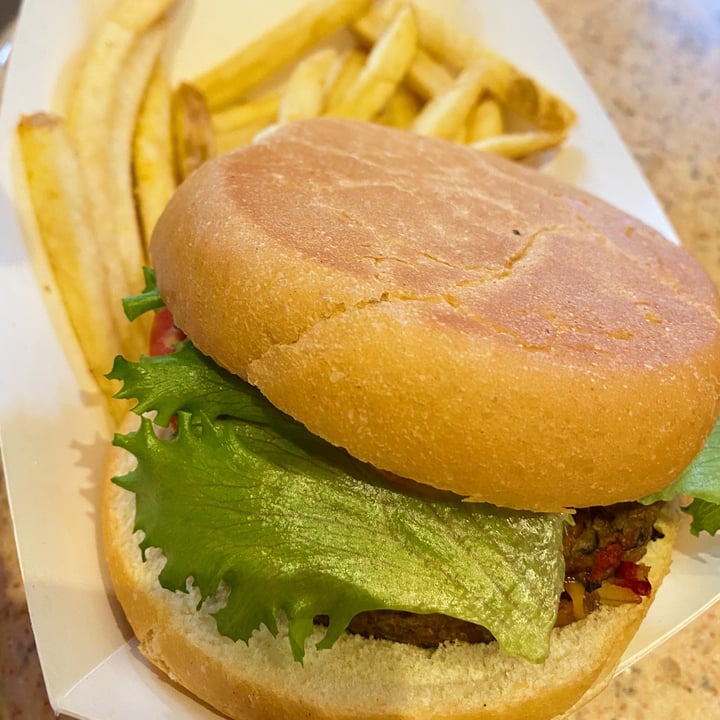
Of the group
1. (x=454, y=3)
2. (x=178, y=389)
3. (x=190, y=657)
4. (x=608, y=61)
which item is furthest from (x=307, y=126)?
(x=608, y=61)

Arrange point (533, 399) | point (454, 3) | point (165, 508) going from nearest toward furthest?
point (533, 399)
point (165, 508)
point (454, 3)

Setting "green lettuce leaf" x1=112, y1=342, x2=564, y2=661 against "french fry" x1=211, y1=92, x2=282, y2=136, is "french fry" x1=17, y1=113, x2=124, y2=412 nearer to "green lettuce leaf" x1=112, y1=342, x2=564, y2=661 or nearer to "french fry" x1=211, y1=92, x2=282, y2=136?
"green lettuce leaf" x1=112, y1=342, x2=564, y2=661

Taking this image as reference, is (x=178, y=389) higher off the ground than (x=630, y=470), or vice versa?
(x=630, y=470)

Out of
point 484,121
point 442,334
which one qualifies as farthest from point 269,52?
point 442,334

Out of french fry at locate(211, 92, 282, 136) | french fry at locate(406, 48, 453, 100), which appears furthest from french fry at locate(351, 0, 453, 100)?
french fry at locate(211, 92, 282, 136)

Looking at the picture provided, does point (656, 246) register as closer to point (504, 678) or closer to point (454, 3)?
point (504, 678)

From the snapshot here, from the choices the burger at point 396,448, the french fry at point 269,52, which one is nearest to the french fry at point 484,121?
the french fry at point 269,52
